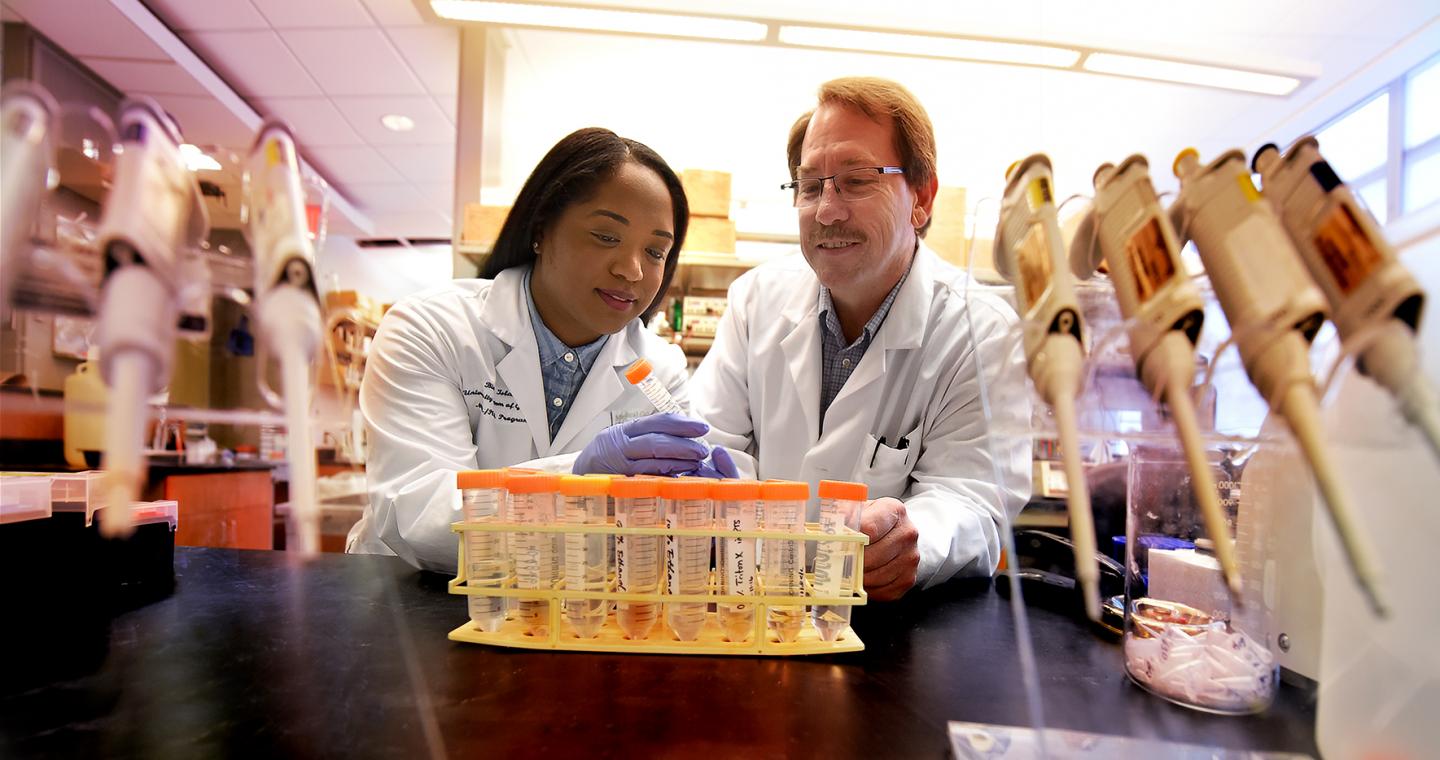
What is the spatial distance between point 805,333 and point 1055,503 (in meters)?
1.02

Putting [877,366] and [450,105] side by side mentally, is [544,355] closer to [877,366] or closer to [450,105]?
[877,366]

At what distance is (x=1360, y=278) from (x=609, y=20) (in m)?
2.86

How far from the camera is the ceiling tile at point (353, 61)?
1454 millimetres

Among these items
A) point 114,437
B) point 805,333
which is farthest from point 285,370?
point 805,333

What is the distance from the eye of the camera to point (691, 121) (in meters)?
4.12

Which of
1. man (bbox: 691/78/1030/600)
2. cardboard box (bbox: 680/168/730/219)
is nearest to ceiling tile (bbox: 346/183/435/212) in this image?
man (bbox: 691/78/1030/600)

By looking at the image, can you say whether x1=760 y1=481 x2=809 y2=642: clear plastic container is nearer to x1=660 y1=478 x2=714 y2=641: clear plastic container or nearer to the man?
x1=660 y1=478 x2=714 y2=641: clear plastic container

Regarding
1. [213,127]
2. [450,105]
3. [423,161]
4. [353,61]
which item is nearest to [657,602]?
[213,127]

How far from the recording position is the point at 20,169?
398 mm

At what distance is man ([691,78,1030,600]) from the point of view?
1.12 metres

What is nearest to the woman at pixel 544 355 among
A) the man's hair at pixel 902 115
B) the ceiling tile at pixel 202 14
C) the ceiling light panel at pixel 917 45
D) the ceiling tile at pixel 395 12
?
the man's hair at pixel 902 115

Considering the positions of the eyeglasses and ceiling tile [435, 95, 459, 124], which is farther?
ceiling tile [435, 95, 459, 124]

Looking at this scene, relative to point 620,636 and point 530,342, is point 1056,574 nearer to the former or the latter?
point 620,636

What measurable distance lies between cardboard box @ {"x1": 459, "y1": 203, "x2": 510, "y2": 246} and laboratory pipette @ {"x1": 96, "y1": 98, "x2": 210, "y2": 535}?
260 cm
